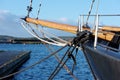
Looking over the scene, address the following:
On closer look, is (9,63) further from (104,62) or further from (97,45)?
(104,62)

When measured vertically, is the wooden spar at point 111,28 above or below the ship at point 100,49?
above

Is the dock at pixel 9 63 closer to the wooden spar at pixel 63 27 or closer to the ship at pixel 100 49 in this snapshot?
the wooden spar at pixel 63 27

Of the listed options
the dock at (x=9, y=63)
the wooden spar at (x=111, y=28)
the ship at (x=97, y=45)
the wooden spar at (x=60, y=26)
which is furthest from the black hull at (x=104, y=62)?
the dock at (x=9, y=63)

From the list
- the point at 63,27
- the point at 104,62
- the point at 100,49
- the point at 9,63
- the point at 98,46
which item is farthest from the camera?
the point at 9,63

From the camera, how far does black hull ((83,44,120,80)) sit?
13.1 m

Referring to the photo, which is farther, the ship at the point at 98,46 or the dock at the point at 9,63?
the dock at the point at 9,63

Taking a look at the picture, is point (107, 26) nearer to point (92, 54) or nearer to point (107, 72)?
point (92, 54)

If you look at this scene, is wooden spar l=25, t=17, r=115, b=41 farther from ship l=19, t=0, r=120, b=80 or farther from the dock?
the dock

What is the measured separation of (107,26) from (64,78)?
23753 mm

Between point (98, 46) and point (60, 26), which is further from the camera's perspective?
point (60, 26)

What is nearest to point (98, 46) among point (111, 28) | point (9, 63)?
point (111, 28)


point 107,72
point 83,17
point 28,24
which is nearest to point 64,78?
point 28,24

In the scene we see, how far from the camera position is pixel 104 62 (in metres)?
13.8

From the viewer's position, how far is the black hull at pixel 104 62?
1315 centimetres
